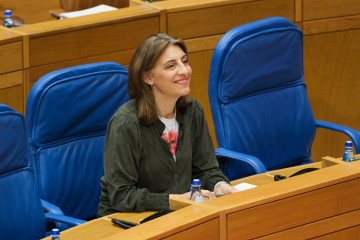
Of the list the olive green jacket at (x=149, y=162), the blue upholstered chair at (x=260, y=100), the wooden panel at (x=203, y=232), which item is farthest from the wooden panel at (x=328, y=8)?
the wooden panel at (x=203, y=232)

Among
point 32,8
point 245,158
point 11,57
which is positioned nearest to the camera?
point 245,158

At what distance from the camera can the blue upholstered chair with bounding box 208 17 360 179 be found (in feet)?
9.71

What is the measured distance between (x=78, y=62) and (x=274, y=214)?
A: 5.89ft

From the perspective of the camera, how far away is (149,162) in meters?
2.50

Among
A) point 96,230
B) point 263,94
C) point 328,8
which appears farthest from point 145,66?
point 328,8

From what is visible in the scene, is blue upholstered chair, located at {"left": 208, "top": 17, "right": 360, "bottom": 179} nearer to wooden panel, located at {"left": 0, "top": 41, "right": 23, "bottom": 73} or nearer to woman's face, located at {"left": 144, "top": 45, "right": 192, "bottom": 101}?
woman's face, located at {"left": 144, "top": 45, "right": 192, "bottom": 101}

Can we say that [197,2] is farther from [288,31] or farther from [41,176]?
[41,176]

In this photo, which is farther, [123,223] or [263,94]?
[263,94]

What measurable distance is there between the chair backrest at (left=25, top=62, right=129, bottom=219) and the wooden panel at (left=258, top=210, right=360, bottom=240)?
99 centimetres

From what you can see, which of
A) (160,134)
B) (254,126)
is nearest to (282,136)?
(254,126)

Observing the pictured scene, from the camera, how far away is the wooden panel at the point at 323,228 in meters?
1.98

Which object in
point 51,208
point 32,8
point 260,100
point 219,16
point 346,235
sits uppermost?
point 219,16

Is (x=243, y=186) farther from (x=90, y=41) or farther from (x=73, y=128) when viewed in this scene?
(x=90, y=41)

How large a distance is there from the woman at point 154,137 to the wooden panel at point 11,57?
3.03 feet
